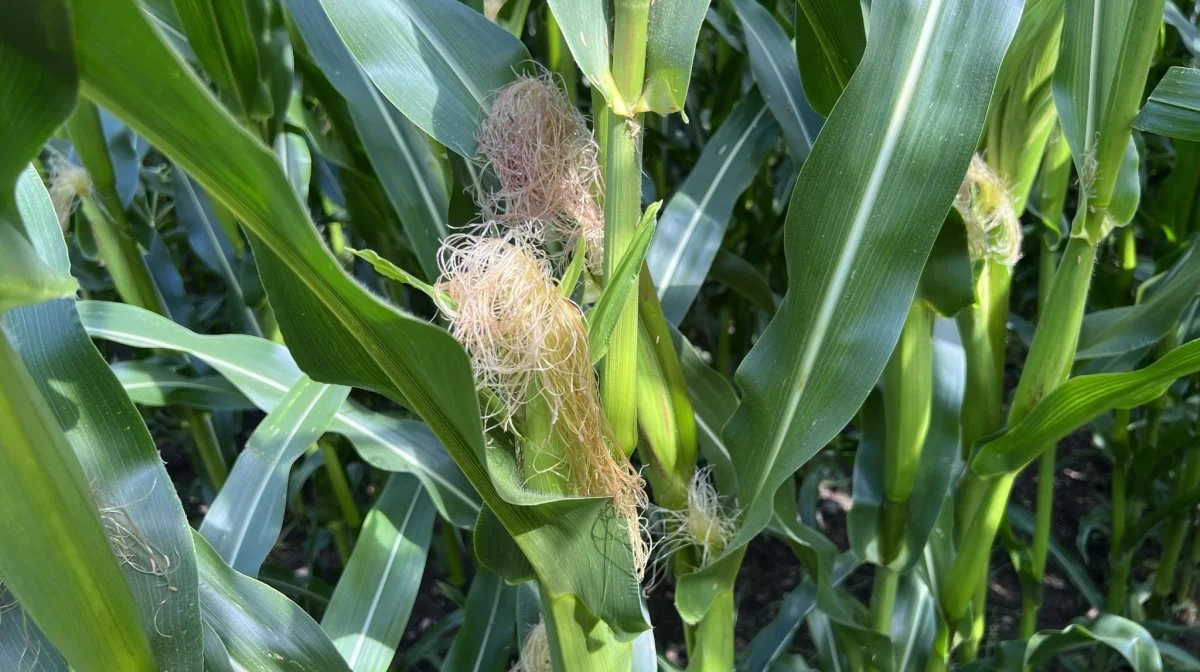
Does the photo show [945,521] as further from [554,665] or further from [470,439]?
[470,439]

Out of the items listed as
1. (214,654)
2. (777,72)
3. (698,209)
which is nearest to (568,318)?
(214,654)

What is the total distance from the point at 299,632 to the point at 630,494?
294mm

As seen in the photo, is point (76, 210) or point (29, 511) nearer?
point (29, 511)

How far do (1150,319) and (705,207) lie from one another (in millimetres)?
443

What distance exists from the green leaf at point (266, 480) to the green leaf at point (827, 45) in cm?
54

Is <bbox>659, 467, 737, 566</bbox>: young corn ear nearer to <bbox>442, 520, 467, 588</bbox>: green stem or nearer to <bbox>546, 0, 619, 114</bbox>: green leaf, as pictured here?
<bbox>546, 0, 619, 114</bbox>: green leaf

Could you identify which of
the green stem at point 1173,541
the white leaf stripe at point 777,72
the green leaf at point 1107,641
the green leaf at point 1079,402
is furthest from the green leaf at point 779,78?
the green stem at point 1173,541

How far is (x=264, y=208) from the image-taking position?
35 cm

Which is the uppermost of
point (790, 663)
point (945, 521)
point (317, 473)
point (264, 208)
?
point (264, 208)

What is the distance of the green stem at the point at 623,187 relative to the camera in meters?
0.50

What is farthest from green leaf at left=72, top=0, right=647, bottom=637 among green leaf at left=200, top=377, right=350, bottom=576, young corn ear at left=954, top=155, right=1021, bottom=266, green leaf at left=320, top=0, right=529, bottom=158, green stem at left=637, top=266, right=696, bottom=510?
young corn ear at left=954, top=155, right=1021, bottom=266

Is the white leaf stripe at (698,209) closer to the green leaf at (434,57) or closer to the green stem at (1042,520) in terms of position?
the green leaf at (434,57)

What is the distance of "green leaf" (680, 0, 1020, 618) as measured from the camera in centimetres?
58

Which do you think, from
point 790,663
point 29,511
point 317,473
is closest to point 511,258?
point 29,511
